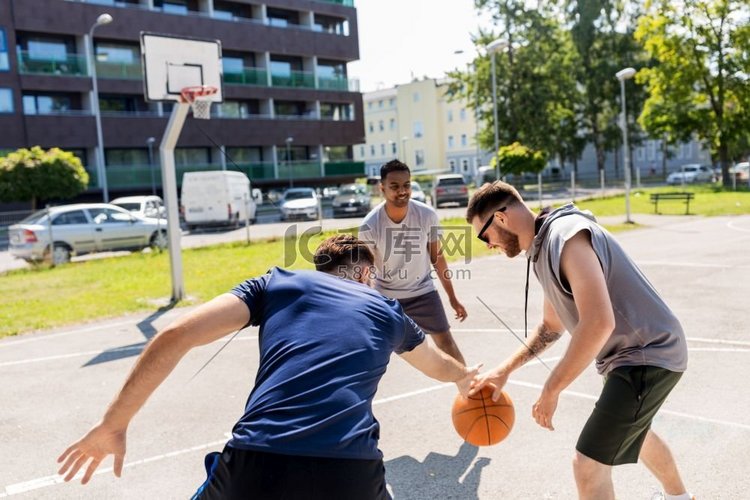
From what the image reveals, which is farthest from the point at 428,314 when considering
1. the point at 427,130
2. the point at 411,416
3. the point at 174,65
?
the point at 427,130

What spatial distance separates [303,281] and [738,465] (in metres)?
3.44

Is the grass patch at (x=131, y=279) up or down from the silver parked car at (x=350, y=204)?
down

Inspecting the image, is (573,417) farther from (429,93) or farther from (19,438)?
(429,93)

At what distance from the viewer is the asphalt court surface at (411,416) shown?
14.5ft

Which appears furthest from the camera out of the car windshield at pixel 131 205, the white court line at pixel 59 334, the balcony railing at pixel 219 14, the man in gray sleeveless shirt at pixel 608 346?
the balcony railing at pixel 219 14

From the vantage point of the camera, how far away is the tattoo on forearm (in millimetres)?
3732

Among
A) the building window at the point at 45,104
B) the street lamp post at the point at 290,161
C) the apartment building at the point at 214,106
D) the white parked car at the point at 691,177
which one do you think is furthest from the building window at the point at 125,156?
the white parked car at the point at 691,177

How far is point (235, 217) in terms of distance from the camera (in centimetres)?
2755

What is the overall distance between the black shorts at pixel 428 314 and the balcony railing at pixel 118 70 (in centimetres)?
4048

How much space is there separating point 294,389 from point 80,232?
18633mm

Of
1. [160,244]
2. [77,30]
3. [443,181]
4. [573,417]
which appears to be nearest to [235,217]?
[160,244]

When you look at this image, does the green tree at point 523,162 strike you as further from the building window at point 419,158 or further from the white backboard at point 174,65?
the building window at point 419,158

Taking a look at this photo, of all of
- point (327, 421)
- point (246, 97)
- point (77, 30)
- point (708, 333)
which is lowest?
point (708, 333)

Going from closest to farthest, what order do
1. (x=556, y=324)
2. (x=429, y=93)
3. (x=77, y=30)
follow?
(x=556, y=324)
(x=77, y=30)
(x=429, y=93)
